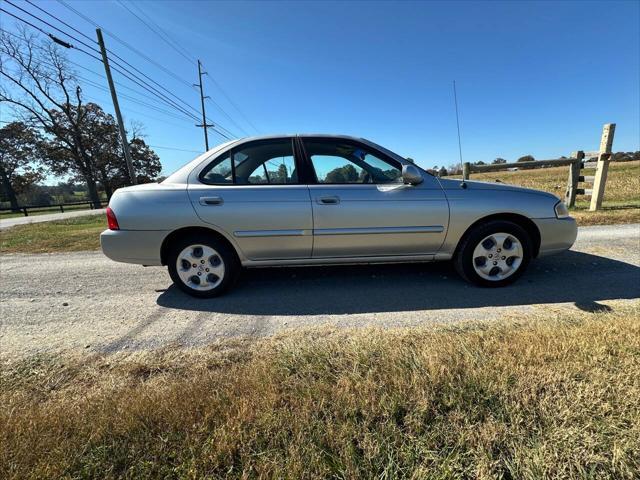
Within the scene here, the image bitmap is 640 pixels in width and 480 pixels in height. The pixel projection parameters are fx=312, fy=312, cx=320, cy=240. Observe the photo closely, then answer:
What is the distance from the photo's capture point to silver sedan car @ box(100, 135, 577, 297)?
3.29 meters

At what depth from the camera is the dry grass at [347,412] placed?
53.0 inches

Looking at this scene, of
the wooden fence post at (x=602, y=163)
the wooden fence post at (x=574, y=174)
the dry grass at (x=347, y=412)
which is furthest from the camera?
the wooden fence post at (x=574, y=174)

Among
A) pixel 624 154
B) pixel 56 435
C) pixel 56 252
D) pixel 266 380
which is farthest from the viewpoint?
A: pixel 624 154

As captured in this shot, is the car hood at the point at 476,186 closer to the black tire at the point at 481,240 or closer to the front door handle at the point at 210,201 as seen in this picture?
the black tire at the point at 481,240

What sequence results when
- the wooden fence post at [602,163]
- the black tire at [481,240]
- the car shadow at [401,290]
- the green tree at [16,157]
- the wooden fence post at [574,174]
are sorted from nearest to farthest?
1. the car shadow at [401,290]
2. the black tire at [481,240]
3. the wooden fence post at [602,163]
4. the wooden fence post at [574,174]
5. the green tree at [16,157]

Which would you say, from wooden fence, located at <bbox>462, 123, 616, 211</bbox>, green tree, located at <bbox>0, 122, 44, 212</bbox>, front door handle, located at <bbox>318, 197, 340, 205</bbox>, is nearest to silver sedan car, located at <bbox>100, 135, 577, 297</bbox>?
front door handle, located at <bbox>318, 197, 340, 205</bbox>

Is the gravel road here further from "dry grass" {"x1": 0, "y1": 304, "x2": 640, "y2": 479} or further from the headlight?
the headlight

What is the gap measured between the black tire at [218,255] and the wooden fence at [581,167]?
22.5 ft

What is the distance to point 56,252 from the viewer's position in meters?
6.20

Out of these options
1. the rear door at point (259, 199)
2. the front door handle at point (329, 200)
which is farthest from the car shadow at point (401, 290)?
the front door handle at point (329, 200)

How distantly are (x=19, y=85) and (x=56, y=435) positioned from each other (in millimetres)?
41695

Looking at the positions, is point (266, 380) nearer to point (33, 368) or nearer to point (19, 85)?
point (33, 368)

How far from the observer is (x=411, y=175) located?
10.7 ft

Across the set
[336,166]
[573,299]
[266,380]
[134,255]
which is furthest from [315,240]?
[573,299]
